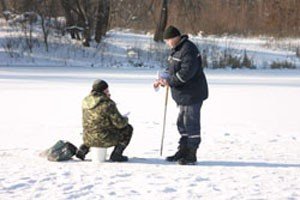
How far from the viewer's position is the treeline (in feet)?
83.5

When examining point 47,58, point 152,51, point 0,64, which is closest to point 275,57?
point 152,51

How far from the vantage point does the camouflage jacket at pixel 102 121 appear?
6496mm

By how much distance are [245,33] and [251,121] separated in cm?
2714

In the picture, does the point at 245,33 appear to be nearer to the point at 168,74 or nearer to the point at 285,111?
the point at 285,111

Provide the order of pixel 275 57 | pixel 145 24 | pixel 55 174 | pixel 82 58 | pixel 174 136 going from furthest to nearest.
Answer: pixel 145 24, pixel 275 57, pixel 82 58, pixel 174 136, pixel 55 174

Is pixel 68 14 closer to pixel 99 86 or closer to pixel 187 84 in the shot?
pixel 99 86

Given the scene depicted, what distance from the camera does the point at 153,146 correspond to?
25.3 ft

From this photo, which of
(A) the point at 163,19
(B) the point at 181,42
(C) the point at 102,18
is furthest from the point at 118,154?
(A) the point at 163,19

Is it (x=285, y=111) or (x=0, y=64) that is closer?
(x=285, y=111)

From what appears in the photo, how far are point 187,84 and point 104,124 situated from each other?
1.00 metres

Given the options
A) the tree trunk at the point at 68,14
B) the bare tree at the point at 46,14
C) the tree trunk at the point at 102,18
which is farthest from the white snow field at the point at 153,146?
the tree trunk at the point at 102,18

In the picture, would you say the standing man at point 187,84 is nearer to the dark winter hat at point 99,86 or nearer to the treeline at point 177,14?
the dark winter hat at point 99,86

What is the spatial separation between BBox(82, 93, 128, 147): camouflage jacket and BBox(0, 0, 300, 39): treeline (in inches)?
716

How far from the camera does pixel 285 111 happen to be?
1120 cm
